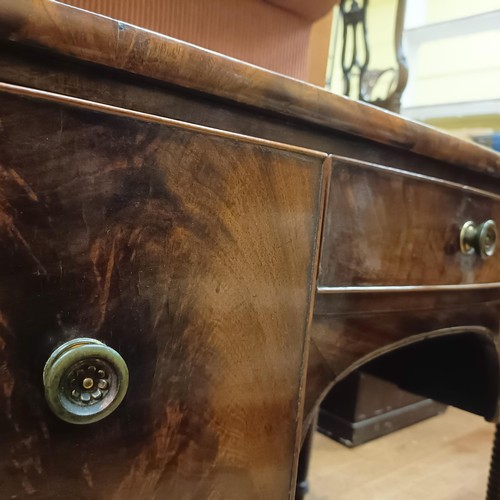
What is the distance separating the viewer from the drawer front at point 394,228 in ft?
1.41

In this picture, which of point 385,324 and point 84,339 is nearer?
point 84,339

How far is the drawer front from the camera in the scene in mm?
429

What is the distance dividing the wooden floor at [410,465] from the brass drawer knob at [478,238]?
735mm

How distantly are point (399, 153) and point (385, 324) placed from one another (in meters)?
0.16

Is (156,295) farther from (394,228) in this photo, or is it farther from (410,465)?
(410,465)

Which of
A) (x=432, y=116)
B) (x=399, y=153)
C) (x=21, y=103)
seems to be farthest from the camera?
(x=432, y=116)

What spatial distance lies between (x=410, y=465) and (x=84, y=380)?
1169 mm

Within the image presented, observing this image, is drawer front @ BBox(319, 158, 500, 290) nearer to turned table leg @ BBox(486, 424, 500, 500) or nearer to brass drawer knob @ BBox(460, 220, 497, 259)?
brass drawer knob @ BBox(460, 220, 497, 259)

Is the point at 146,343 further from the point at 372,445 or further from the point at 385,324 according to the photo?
the point at 372,445

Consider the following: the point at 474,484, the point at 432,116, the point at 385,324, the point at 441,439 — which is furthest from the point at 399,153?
the point at 432,116

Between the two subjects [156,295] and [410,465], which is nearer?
[156,295]

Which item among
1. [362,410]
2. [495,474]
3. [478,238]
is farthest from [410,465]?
[478,238]

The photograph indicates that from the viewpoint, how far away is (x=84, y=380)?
29 centimetres

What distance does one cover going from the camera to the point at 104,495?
0.31m
